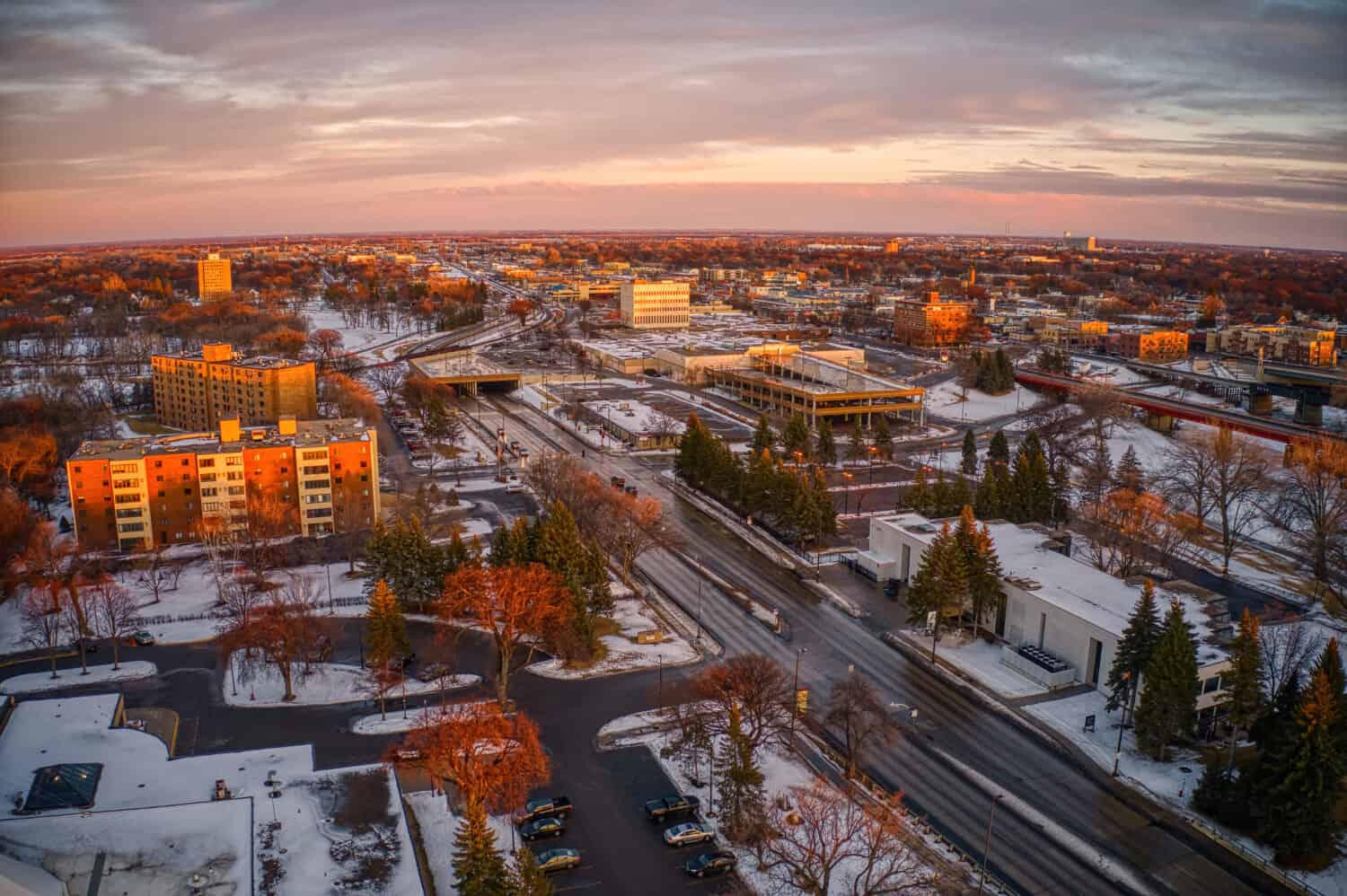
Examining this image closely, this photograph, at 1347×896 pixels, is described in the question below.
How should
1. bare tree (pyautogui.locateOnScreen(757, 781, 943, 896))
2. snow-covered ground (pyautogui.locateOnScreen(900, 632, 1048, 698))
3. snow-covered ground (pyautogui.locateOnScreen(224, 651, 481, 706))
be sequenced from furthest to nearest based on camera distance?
snow-covered ground (pyautogui.locateOnScreen(900, 632, 1048, 698)) < snow-covered ground (pyautogui.locateOnScreen(224, 651, 481, 706)) < bare tree (pyautogui.locateOnScreen(757, 781, 943, 896))

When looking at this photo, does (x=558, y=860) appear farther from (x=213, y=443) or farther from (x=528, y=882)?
(x=213, y=443)

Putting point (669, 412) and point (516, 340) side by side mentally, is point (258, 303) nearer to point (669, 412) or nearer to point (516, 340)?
point (516, 340)

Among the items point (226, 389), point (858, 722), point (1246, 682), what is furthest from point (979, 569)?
point (226, 389)

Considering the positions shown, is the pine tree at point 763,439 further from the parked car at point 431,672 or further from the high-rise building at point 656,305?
the high-rise building at point 656,305


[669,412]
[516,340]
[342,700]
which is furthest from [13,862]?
[516,340]

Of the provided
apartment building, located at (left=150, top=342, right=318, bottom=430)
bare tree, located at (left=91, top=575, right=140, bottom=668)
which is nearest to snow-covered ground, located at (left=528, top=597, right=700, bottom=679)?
bare tree, located at (left=91, top=575, right=140, bottom=668)

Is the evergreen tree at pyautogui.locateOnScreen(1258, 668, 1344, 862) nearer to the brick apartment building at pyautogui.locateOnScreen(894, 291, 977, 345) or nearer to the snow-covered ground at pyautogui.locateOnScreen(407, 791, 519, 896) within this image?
the snow-covered ground at pyautogui.locateOnScreen(407, 791, 519, 896)

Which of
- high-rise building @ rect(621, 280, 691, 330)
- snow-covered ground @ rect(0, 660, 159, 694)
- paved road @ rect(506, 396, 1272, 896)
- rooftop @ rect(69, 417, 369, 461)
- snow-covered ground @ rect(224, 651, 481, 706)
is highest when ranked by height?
high-rise building @ rect(621, 280, 691, 330)
